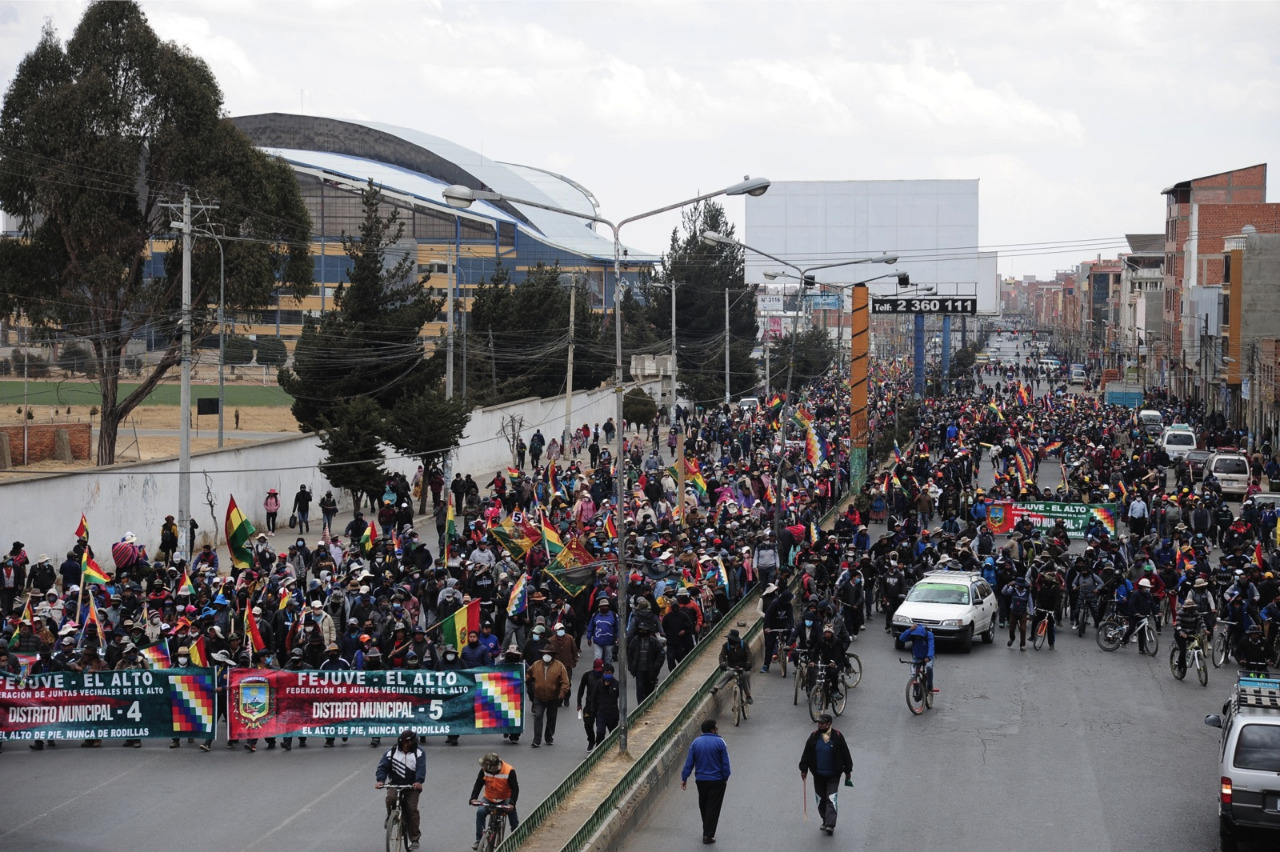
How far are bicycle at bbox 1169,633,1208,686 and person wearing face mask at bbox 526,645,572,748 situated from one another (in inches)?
341

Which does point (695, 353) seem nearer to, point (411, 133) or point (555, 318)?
point (555, 318)

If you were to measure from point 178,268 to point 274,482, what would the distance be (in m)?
10.5

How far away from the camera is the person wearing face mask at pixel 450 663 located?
16219 mm

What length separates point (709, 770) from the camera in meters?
12.9

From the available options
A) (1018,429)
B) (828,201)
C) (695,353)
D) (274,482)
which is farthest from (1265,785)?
(828,201)

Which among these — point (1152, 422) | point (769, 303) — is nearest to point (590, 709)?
point (1152, 422)

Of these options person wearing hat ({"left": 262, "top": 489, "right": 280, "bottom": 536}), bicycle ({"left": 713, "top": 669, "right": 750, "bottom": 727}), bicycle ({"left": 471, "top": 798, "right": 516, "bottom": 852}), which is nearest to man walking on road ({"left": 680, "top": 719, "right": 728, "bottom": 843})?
bicycle ({"left": 471, "top": 798, "right": 516, "bottom": 852})

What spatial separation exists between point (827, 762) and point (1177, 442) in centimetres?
4122

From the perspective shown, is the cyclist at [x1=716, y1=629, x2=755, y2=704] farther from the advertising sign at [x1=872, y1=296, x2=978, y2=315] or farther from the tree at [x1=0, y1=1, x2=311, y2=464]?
the advertising sign at [x1=872, y1=296, x2=978, y2=315]

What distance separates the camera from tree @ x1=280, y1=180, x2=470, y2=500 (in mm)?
36000

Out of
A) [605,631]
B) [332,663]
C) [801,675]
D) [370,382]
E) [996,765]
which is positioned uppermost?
[370,382]

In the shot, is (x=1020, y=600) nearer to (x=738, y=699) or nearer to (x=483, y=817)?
(x=738, y=699)

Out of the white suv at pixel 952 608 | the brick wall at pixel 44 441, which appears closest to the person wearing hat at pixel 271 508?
the brick wall at pixel 44 441

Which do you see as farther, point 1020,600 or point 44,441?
point 44,441
